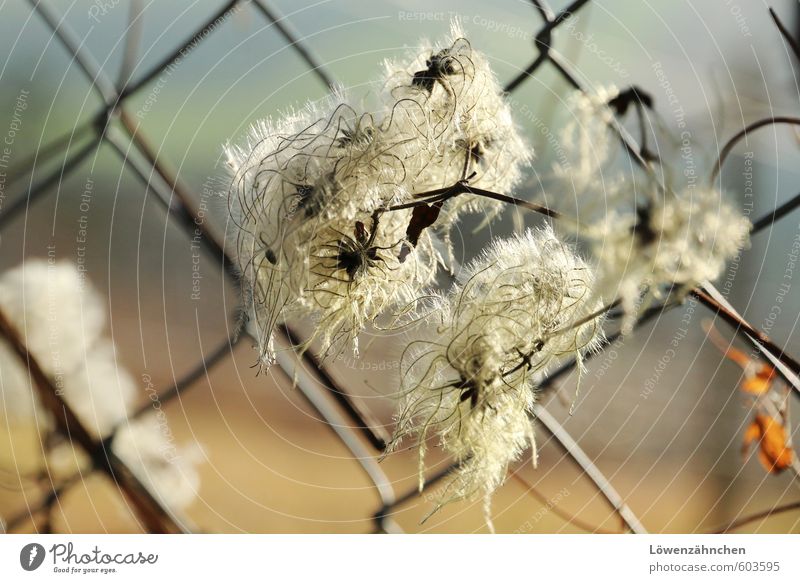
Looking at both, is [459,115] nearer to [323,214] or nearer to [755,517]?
[323,214]

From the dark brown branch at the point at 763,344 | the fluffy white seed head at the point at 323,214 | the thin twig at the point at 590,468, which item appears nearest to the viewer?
the fluffy white seed head at the point at 323,214

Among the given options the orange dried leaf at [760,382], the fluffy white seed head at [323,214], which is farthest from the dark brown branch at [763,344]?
the fluffy white seed head at [323,214]

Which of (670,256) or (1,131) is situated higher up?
(1,131)

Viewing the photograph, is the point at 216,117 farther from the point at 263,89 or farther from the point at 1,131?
the point at 1,131

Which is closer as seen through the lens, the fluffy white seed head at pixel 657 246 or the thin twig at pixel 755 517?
the fluffy white seed head at pixel 657 246

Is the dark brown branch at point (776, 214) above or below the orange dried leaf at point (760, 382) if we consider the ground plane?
above

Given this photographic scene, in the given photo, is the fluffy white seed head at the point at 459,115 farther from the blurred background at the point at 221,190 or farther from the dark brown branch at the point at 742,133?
the dark brown branch at the point at 742,133

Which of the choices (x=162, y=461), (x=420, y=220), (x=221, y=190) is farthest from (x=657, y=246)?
(x=162, y=461)
